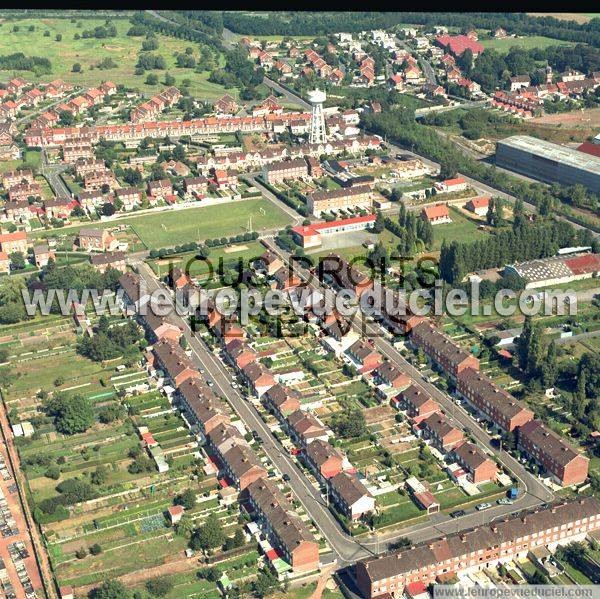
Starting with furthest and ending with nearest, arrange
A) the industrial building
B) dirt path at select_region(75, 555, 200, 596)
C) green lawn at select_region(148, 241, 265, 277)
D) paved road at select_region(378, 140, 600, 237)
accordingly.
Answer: paved road at select_region(378, 140, 600, 237) < green lawn at select_region(148, 241, 265, 277) < the industrial building < dirt path at select_region(75, 555, 200, 596)

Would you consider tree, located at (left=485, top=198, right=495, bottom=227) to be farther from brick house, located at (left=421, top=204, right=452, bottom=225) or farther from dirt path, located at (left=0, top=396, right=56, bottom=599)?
dirt path, located at (left=0, top=396, right=56, bottom=599)

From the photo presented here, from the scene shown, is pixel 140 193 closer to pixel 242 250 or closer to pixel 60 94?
pixel 242 250

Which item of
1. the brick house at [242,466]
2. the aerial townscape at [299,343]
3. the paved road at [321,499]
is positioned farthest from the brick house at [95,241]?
the brick house at [242,466]

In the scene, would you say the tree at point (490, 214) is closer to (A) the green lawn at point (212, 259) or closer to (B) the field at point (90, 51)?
(A) the green lawn at point (212, 259)

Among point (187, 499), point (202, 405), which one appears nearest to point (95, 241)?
point (202, 405)

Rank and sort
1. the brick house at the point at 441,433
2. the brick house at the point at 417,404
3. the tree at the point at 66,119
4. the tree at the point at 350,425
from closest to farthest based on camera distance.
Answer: the brick house at the point at 441,433 < the tree at the point at 350,425 < the brick house at the point at 417,404 < the tree at the point at 66,119

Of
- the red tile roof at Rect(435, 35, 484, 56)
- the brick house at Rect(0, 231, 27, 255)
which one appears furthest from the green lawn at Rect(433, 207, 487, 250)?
the red tile roof at Rect(435, 35, 484, 56)

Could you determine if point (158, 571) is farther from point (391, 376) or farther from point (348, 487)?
point (391, 376)
